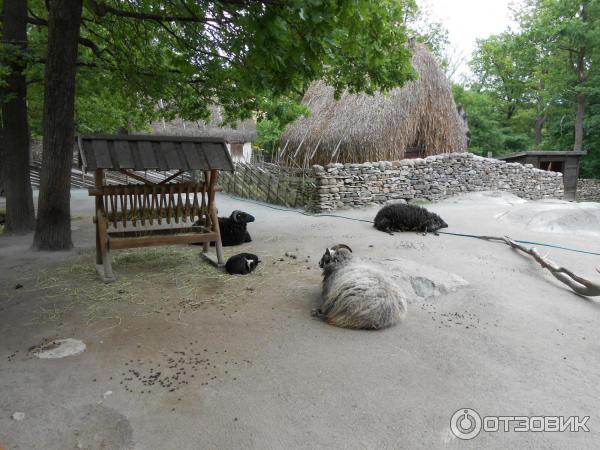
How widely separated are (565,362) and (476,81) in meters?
38.8

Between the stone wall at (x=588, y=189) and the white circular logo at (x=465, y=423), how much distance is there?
23.9 meters

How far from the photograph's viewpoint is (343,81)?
7.40 meters

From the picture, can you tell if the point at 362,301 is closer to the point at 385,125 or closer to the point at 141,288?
the point at 141,288

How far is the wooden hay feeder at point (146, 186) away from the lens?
5027 millimetres

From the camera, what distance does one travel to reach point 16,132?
784cm

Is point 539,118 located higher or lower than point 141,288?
higher

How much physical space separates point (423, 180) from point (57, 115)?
1131 cm

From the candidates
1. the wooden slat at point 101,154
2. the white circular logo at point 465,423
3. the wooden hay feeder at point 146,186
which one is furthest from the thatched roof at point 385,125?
the white circular logo at point 465,423

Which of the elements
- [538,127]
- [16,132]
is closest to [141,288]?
[16,132]

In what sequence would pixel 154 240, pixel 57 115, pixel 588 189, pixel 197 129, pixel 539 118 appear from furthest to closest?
pixel 539 118 → pixel 197 129 → pixel 588 189 → pixel 57 115 → pixel 154 240

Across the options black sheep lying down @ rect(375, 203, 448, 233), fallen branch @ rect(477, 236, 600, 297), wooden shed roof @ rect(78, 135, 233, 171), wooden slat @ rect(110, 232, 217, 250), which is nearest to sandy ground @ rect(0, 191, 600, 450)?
fallen branch @ rect(477, 236, 600, 297)

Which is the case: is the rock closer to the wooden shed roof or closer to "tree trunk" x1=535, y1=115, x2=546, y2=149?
the wooden shed roof

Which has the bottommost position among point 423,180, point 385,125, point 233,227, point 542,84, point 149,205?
point 233,227

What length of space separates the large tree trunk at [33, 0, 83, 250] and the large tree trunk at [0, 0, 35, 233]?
64.1 inches
